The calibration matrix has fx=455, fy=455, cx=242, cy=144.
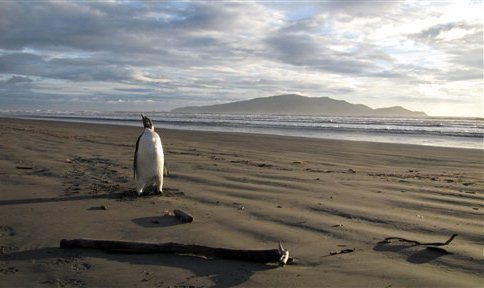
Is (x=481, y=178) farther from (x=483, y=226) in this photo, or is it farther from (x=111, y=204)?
(x=111, y=204)

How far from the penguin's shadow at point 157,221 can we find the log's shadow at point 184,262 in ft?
3.17

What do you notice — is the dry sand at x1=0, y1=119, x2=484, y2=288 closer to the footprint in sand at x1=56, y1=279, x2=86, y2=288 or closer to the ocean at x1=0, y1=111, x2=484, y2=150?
the footprint in sand at x1=56, y1=279, x2=86, y2=288

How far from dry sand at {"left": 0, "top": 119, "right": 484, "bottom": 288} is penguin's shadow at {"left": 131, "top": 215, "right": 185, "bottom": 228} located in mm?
23

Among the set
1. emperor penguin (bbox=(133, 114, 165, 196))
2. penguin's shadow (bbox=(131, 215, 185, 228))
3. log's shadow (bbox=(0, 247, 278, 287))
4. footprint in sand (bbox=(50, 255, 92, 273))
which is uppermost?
emperor penguin (bbox=(133, 114, 165, 196))

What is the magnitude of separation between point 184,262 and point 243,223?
1317mm

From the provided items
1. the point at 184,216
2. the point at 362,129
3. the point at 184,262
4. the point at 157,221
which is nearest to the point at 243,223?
the point at 184,216

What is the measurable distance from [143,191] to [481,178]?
260 inches

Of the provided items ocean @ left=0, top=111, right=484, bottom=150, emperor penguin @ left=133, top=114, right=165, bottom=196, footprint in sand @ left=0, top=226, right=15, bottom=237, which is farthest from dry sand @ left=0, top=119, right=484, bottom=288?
ocean @ left=0, top=111, right=484, bottom=150

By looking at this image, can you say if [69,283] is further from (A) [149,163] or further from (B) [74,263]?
(A) [149,163]

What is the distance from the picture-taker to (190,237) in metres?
4.35

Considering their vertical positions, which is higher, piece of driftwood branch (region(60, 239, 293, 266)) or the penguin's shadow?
piece of driftwood branch (region(60, 239, 293, 266))

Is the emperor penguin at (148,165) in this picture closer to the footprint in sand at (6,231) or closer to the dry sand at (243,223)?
the dry sand at (243,223)

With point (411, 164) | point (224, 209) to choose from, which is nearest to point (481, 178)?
point (411, 164)

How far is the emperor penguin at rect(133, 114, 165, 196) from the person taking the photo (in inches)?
254
